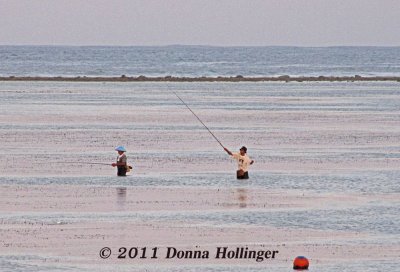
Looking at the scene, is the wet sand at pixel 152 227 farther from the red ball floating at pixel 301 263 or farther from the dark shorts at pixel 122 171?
the dark shorts at pixel 122 171

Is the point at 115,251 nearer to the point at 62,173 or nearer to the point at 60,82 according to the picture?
the point at 62,173

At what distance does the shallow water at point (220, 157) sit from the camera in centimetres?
2097

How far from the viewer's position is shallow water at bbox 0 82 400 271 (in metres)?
21.0

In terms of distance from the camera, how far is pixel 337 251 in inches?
729

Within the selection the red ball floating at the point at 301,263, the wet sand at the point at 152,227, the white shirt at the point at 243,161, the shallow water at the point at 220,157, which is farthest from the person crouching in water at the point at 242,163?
the red ball floating at the point at 301,263

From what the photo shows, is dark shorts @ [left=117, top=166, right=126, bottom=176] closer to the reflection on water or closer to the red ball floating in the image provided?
the reflection on water

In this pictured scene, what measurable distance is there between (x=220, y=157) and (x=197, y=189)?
276 inches

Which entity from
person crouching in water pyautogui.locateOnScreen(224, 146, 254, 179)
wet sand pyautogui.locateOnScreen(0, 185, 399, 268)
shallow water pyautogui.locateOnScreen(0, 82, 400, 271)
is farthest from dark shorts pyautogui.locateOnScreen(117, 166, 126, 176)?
person crouching in water pyautogui.locateOnScreen(224, 146, 254, 179)

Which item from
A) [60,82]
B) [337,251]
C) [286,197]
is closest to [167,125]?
[286,197]

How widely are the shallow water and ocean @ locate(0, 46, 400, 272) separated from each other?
0.14 ft

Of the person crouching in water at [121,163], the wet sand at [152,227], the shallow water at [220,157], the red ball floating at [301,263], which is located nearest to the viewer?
the red ball floating at [301,263]

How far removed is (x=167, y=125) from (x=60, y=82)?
47.8 metres

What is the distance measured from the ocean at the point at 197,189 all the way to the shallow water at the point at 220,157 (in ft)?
0.14

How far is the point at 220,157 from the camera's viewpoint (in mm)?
32938
